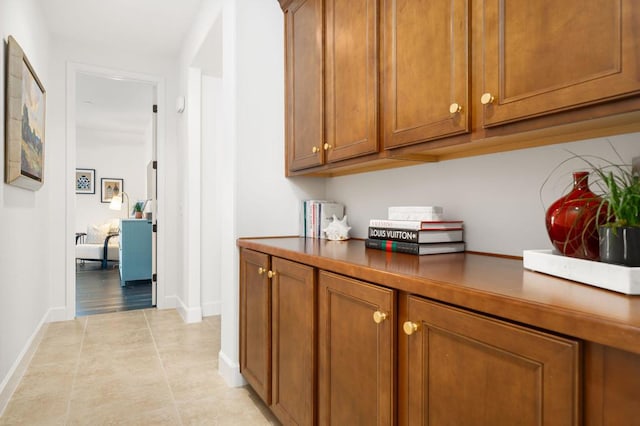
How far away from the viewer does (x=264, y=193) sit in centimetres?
234

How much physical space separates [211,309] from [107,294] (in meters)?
1.84

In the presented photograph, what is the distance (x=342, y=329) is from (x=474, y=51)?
0.92 meters

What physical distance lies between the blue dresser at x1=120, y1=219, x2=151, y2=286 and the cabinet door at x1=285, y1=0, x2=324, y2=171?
403cm

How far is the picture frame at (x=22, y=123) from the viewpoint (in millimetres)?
2215

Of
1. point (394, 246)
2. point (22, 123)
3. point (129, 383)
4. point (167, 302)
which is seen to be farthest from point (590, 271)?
point (167, 302)

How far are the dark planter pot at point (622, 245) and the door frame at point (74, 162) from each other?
13.2 ft

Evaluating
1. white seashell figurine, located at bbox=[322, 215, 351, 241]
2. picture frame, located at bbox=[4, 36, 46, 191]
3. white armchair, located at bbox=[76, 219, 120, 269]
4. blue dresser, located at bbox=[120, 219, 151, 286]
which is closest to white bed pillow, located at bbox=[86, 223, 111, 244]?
white armchair, located at bbox=[76, 219, 120, 269]

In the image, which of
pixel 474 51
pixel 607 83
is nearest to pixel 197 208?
pixel 474 51

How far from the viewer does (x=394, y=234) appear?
5.14ft

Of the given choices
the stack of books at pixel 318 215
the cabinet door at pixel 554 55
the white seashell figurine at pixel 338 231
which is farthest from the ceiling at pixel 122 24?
the cabinet door at pixel 554 55

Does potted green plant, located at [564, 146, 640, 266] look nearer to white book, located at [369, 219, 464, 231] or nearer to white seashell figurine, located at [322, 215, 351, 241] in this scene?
white book, located at [369, 219, 464, 231]

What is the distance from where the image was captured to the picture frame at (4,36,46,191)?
7.27 feet

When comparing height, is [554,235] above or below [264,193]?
below

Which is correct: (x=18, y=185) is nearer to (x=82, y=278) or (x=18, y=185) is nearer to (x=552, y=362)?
(x=552, y=362)
